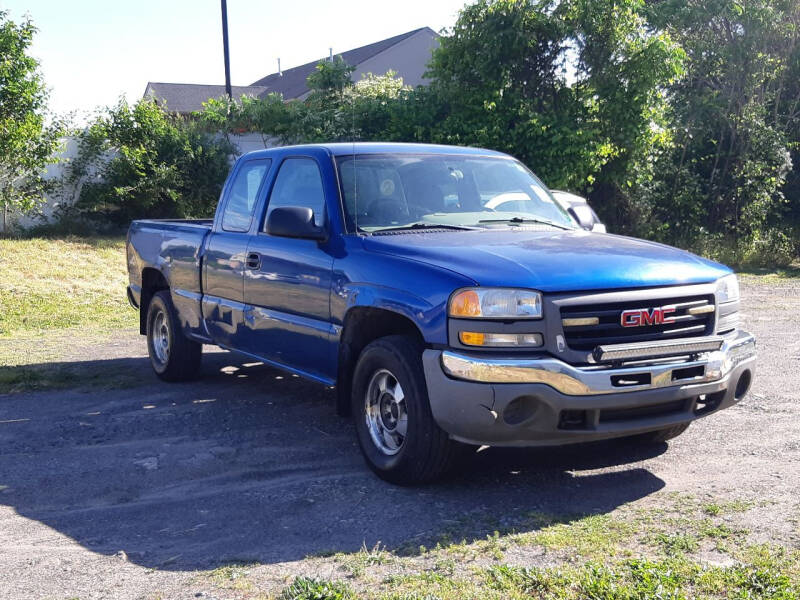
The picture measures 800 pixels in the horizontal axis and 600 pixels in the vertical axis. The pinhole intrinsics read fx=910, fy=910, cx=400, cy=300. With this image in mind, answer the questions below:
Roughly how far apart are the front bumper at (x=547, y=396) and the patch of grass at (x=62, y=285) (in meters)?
8.39

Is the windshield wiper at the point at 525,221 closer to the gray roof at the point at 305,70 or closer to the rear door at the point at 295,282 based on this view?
the rear door at the point at 295,282

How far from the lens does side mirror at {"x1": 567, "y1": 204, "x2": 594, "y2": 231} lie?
21.5 feet

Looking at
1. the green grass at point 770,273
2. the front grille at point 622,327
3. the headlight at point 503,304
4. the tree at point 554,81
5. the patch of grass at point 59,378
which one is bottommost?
the green grass at point 770,273

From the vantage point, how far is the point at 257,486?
5.20 meters

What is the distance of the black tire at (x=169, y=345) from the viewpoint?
8078mm

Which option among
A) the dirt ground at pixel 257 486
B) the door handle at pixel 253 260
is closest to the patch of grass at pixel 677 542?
the dirt ground at pixel 257 486

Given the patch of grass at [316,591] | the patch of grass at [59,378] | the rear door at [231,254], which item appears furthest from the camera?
the patch of grass at [59,378]

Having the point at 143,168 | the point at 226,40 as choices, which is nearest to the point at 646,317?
the point at 143,168

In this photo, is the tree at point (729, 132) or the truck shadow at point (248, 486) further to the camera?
the tree at point (729, 132)

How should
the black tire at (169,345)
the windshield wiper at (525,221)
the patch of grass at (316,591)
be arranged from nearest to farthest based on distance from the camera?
1. the patch of grass at (316,591)
2. the windshield wiper at (525,221)
3. the black tire at (169,345)

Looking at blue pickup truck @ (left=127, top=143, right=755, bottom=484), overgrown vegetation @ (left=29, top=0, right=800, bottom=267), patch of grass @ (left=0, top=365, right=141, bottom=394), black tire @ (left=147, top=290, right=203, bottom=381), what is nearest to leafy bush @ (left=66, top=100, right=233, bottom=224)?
overgrown vegetation @ (left=29, top=0, right=800, bottom=267)

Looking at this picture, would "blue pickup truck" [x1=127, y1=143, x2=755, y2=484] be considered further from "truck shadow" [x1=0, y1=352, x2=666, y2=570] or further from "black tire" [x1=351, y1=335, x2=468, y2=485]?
"truck shadow" [x1=0, y1=352, x2=666, y2=570]

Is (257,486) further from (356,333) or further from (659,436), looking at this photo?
(659,436)

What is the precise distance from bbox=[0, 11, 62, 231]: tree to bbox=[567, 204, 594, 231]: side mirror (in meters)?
12.4
